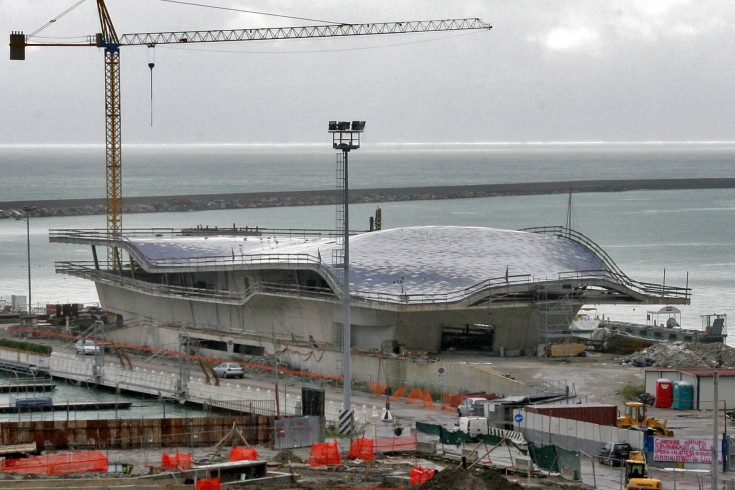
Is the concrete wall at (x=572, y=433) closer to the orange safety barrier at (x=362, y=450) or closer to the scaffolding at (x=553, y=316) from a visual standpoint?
the orange safety barrier at (x=362, y=450)

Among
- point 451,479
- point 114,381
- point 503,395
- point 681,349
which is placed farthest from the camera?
point 114,381

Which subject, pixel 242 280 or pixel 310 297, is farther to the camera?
pixel 242 280

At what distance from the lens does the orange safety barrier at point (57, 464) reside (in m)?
42.1

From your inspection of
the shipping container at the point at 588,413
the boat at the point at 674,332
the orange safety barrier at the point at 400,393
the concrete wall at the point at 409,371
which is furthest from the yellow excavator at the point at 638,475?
the boat at the point at 674,332

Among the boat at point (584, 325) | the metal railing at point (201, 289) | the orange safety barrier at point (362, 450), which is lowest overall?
the boat at point (584, 325)

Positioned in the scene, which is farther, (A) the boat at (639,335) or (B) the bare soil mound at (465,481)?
(A) the boat at (639,335)

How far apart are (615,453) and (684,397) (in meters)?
11.0

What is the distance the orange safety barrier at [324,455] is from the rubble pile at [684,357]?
20370mm

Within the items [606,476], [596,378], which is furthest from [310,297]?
[606,476]

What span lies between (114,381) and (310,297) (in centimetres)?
912

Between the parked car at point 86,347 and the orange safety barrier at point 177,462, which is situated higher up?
the orange safety barrier at point 177,462

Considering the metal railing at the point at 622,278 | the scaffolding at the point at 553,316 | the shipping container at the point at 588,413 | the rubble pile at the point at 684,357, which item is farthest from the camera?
the metal railing at the point at 622,278

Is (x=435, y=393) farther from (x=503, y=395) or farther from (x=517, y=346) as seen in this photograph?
(x=517, y=346)

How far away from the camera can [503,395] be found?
56375 millimetres
